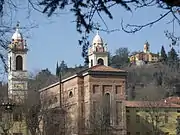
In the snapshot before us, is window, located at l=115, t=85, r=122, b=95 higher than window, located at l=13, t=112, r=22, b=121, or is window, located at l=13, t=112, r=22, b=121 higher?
window, located at l=115, t=85, r=122, b=95

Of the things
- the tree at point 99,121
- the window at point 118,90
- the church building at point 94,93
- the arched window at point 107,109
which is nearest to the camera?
the tree at point 99,121

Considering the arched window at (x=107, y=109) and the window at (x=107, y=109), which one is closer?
the arched window at (x=107, y=109)

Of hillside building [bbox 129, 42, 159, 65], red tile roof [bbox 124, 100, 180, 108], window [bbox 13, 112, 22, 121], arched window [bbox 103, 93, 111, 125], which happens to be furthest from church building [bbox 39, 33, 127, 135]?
hillside building [bbox 129, 42, 159, 65]

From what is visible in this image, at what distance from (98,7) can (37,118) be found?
40698 millimetres

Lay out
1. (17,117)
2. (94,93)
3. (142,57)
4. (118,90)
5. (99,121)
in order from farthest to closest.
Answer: (142,57) → (118,90) → (94,93) → (99,121) → (17,117)

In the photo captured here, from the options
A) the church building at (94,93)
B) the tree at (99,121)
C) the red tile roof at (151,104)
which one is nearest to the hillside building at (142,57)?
the red tile roof at (151,104)

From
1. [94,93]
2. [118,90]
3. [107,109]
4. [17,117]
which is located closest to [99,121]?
[107,109]

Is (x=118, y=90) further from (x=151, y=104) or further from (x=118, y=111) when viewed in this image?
(x=151, y=104)

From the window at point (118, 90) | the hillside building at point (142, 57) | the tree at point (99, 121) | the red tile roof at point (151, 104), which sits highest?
the hillside building at point (142, 57)

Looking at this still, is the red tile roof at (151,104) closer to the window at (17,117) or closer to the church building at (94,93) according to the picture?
the church building at (94,93)

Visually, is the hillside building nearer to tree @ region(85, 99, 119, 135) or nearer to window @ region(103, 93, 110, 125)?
window @ region(103, 93, 110, 125)

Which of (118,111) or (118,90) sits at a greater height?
(118,90)

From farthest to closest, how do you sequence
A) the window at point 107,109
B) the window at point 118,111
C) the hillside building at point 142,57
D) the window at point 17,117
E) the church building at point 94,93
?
1. the hillside building at point 142,57
2. the window at point 118,111
3. the church building at point 94,93
4. the window at point 107,109
5. the window at point 17,117

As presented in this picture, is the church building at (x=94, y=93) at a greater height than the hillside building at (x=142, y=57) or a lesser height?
lesser
